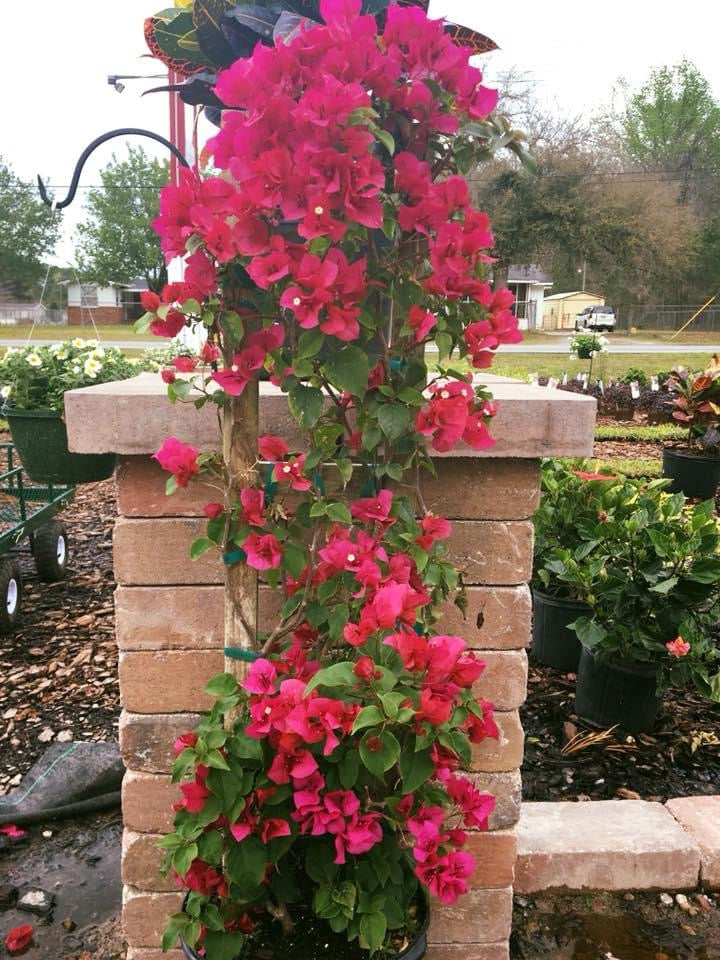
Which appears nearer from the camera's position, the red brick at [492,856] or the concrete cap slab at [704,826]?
the red brick at [492,856]

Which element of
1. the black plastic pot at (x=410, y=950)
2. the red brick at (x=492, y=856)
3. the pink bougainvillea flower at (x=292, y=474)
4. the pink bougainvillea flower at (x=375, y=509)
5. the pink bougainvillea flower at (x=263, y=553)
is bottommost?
the red brick at (x=492, y=856)

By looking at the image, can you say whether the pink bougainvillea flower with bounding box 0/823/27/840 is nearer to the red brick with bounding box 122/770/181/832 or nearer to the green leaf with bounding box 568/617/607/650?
the red brick with bounding box 122/770/181/832

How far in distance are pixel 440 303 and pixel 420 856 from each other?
830 mm

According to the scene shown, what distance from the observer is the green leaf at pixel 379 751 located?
3.36ft

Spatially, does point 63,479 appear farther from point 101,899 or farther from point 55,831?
point 101,899

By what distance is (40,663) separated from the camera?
10.6 feet

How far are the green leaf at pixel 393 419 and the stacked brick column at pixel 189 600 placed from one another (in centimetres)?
31

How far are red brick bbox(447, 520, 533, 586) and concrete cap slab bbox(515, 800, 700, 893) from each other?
0.84 m

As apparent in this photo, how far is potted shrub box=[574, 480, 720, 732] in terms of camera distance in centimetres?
242

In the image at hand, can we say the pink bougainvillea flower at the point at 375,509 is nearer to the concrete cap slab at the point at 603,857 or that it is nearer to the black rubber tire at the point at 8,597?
the concrete cap slab at the point at 603,857

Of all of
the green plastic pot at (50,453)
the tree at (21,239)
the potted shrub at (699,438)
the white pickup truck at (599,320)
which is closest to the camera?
the green plastic pot at (50,453)

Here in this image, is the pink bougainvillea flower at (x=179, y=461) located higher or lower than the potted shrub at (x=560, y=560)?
higher

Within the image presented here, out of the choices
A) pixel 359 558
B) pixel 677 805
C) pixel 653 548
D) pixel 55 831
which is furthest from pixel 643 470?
pixel 359 558

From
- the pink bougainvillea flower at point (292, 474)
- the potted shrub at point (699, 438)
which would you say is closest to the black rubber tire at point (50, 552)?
the pink bougainvillea flower at point (292, 474)
